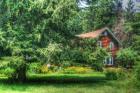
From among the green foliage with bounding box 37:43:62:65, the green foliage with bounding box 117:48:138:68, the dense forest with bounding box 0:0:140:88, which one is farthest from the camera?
the dense forest with bounding box 0:0:140:88

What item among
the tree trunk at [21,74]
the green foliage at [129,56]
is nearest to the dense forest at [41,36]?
the tree trunk at [21,74]

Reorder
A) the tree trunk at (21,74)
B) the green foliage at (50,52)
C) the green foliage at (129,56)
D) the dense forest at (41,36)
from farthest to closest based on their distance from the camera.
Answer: the tree trunk at (21,74), the dense forest at (41,36), the green foliage at (50,52), the green foliage at (129,56)

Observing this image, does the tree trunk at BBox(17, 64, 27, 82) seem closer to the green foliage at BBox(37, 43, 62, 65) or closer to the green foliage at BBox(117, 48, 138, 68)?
the green foliage at BBox(37, 43, 62, 65)

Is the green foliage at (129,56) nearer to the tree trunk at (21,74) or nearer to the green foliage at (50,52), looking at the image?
the green foliage at (50,52)

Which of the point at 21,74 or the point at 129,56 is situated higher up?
the point at 129,56

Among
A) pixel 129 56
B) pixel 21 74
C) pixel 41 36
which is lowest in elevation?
pixel 21 74

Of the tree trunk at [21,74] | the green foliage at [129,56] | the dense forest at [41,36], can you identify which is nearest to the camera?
the green foliage at [129,56]

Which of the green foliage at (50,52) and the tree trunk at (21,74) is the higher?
the green foliage at (50,52)

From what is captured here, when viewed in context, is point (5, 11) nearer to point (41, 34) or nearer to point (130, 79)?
point (41, 34)

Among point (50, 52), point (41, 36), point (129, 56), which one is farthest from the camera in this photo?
point (41, 36)

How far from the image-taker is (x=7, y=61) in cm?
3581

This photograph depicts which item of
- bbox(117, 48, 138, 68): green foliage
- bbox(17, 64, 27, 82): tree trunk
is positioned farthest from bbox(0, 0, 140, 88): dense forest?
bbox(117, 48, 138, 68): green foliage

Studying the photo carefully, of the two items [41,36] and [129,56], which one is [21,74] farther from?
[129,56]

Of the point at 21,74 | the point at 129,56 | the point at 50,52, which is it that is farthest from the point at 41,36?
the point at 129,56
